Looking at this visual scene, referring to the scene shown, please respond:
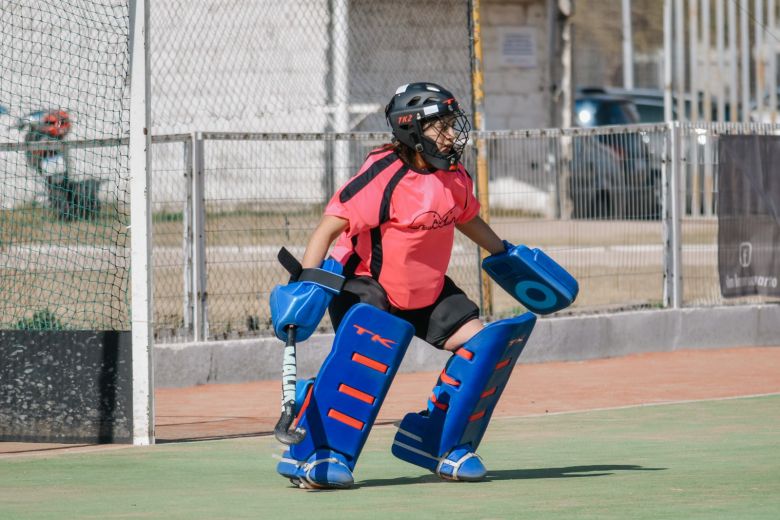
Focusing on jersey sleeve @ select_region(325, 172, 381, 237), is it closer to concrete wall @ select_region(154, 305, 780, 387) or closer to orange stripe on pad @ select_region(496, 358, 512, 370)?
orange stripe on pad @ select_region(496, 358, 512, 370)

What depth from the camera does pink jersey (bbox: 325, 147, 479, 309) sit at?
6941mm

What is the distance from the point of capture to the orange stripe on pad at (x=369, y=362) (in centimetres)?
692

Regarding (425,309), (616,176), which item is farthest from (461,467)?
(616,176)

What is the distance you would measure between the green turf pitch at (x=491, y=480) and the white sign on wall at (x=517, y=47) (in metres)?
17.6

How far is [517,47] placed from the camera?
26.8 meters

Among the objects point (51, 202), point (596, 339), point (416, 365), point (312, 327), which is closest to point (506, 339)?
point (312, 327)

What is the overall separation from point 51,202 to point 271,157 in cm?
199

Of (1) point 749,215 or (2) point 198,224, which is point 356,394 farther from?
(1) point 749,215

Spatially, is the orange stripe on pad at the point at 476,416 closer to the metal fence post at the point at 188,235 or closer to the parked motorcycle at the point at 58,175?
the parked motorcycle at the point at 58,175

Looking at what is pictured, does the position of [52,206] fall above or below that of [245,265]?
above

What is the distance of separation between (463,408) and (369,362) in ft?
1.77

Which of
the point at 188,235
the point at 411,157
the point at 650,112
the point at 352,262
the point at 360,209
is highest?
the point at 650,112

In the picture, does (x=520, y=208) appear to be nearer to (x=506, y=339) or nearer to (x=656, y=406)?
(x=656, y=406)

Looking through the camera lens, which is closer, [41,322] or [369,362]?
[369,362]
